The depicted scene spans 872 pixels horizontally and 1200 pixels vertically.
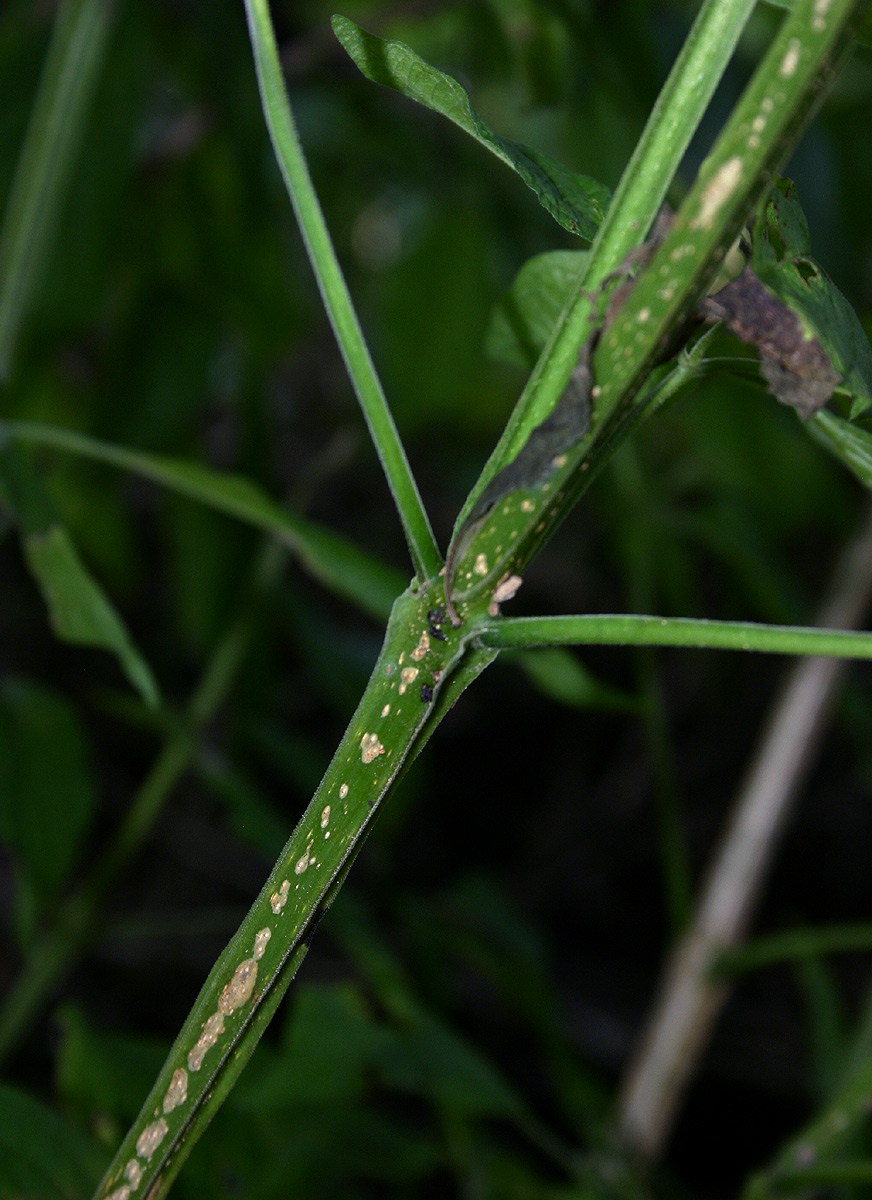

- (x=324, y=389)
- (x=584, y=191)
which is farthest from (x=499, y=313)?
(x=324, y=389)

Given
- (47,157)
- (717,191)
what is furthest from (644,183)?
(47,157)

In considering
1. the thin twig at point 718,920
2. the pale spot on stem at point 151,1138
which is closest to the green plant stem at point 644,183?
the pale spot on stem at point 151,1138

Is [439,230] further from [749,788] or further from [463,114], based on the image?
[463,114]

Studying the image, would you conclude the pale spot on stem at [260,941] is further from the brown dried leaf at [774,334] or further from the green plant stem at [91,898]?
the green plant stem at [91,898]

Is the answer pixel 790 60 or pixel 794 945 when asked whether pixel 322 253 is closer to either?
pixel 790 60

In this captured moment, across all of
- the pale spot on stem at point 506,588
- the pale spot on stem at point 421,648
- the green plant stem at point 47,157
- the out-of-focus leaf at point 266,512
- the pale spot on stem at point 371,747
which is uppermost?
the green plant stem at point 47,157

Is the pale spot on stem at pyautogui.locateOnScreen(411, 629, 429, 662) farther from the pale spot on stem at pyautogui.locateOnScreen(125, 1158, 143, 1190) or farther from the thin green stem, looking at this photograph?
the thin green stem
